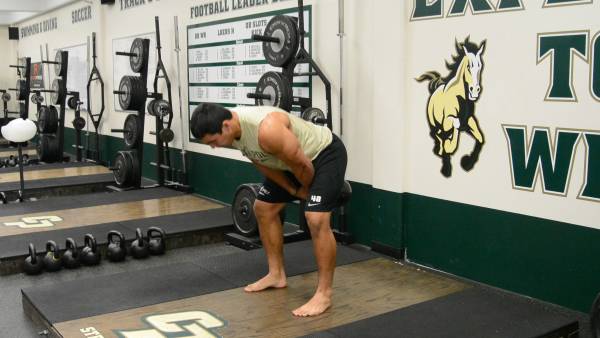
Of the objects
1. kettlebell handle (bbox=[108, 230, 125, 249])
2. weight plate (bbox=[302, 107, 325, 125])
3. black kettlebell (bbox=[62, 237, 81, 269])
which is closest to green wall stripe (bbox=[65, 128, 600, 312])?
weight plate (bbox=[302, 107, 325, 125])

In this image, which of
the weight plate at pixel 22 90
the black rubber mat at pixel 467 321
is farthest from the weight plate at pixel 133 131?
the weight plate at pixel 22 90

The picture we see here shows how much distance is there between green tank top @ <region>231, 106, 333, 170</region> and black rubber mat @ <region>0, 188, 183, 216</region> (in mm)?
2888

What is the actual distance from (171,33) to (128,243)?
2.50 metres

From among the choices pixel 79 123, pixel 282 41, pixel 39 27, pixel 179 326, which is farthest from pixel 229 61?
pixel 39 27

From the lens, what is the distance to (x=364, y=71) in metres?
3.51

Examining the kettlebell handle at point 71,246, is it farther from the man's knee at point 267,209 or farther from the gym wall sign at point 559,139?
the gym wall sign at point 559,139

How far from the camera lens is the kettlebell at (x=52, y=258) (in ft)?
10.8

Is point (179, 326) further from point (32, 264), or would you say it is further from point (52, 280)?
point (32, 264)

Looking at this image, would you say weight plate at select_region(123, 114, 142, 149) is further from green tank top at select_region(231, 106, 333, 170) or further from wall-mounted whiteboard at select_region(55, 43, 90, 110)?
green tank top at select_region(231, 106, 333, 170)

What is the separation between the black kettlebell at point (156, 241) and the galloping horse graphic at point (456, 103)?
1731 millimetres

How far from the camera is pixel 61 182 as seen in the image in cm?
589

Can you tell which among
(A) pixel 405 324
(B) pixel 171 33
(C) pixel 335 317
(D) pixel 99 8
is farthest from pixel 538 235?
(D) pixel 99 8

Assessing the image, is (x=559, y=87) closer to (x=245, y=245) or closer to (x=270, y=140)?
(x=270, y=140)

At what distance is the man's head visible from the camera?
219 cm
